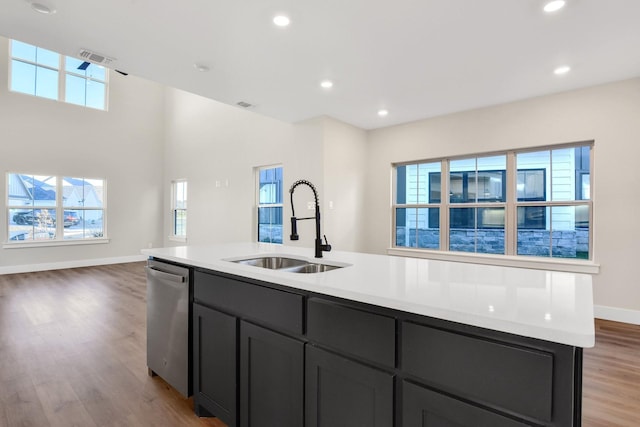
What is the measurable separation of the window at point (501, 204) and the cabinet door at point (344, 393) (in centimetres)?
390

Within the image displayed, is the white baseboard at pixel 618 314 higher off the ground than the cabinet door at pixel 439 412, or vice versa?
the cabinet door at pixel 439 412

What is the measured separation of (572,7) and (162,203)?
8.23 meters

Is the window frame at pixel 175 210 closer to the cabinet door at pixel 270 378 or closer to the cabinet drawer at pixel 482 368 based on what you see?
the cabinet door at pixel 270 378

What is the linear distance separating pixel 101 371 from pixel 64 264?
5527 millimetres

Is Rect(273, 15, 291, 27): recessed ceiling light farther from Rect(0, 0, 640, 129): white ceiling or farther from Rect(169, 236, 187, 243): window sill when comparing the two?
Rect(169, 236, 187, 243): window sill

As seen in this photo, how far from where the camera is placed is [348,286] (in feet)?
3.97

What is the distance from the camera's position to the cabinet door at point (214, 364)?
1.64 metres

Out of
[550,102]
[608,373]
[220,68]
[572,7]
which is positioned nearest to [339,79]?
[220,68]

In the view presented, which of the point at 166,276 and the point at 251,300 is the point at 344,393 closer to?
the point at 251,300

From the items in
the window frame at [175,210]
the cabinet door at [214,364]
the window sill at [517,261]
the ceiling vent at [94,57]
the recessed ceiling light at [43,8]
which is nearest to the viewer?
the cabinet door at [214,364]

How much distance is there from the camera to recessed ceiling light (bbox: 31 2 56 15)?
2250 millimetres

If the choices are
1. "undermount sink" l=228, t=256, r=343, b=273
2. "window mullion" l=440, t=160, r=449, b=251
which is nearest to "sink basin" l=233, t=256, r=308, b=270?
"undermount sink" l=228, t=256, r=343, b=273

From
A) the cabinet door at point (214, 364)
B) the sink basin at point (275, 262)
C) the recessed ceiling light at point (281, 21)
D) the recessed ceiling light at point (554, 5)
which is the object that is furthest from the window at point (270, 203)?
the recessed ceiling light at point (554, 5)

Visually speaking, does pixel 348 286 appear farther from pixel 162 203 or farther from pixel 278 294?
pixel 162 203
